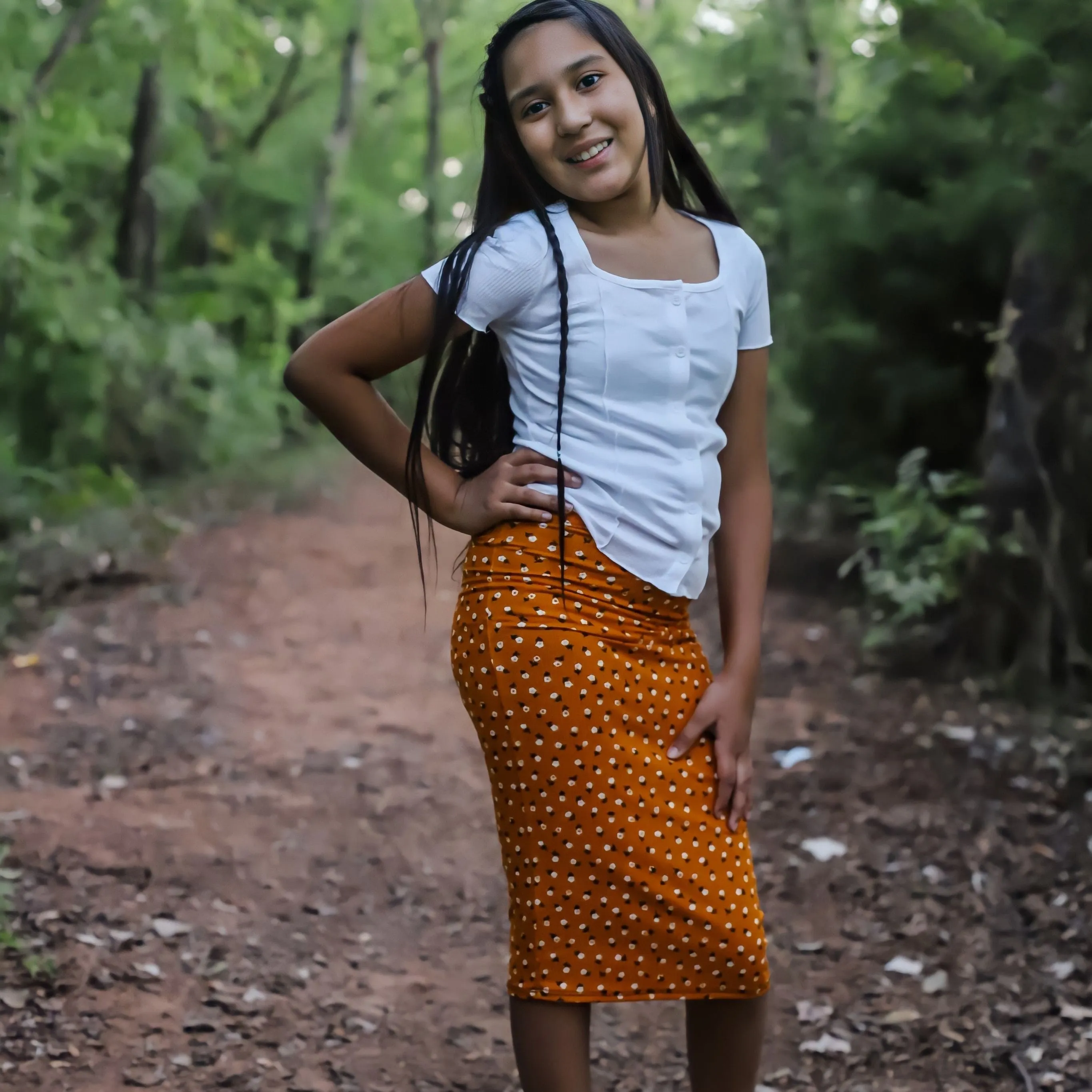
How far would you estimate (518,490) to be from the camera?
6.39ft

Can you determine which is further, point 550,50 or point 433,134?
point 433,134

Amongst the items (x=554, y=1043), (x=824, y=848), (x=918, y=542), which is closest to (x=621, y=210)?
(x=554, y=1043)

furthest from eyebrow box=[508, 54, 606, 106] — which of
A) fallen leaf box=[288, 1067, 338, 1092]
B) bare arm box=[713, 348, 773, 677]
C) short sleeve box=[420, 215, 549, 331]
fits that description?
fallen leaf box=[288, 1067, 338, 1092]

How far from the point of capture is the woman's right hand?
1947 mm

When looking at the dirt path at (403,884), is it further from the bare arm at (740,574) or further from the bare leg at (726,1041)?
the bare arm at (740,574)

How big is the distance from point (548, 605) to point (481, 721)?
212 millimetres

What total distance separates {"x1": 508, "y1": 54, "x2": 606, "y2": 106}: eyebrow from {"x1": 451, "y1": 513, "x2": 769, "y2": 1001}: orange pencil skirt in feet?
2.09

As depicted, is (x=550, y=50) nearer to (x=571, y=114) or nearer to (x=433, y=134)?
(x=571, y=114)

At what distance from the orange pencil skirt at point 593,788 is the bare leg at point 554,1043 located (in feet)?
0.12

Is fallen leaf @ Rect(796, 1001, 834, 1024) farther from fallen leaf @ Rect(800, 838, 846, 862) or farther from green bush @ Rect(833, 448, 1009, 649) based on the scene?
green bush @ Rect(833, 448, 1009, 649)

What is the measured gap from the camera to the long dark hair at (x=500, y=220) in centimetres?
193

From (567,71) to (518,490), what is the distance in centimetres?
63

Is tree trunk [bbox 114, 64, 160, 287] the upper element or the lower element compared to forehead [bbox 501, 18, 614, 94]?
upper

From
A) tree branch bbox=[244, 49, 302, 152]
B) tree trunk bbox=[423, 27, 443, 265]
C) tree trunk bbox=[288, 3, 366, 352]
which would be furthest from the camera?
tree trunk bbox=[423, 27, 443, 265]
